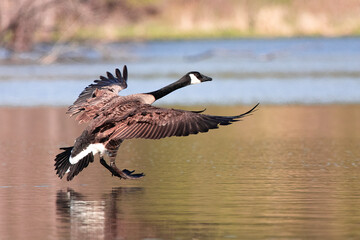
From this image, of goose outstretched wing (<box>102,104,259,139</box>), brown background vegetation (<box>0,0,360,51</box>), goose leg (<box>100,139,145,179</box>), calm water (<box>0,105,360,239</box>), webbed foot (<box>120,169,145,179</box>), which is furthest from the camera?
brown background vegetation (<box>0,0,360,51</box>)

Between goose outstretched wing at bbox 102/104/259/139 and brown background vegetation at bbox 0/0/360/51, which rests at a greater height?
brown background vegetation at bbox 0/0/360/51

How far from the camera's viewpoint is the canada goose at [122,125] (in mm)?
10391

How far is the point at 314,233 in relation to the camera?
779 centimetres

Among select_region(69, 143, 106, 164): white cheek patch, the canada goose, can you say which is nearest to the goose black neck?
the canada goose

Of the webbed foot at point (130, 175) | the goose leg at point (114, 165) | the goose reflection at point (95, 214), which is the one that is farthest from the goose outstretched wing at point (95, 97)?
the goose reflection at point (95, 214)

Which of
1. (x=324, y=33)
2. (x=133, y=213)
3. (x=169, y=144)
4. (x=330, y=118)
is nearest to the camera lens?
(x=133, y=213)

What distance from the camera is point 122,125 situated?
10516mm

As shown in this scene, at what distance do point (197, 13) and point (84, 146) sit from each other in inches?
2071

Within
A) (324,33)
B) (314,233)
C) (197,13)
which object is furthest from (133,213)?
(197,13)

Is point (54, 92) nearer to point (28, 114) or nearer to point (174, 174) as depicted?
point (28, 114)

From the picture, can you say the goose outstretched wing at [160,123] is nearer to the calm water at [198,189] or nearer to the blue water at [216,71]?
the calm water at [198,189]

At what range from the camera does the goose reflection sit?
314 inches

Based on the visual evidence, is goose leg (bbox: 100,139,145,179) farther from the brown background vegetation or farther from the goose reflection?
the brown background vegetation

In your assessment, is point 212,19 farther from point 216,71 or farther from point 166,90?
point 166,90
